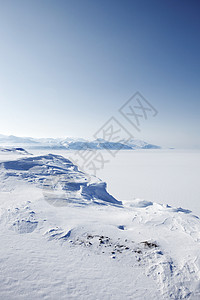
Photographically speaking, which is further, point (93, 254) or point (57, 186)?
point (57, 186)

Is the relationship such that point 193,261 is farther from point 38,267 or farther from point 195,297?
point 38,267

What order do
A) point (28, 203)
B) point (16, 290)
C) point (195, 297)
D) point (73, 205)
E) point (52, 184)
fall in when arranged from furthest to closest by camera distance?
point (52, 184) < point (73, 205) < point (28, 203) < point (195, 297) < point (16, 290)

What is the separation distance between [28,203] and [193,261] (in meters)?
5.55

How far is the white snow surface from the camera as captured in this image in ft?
9.48

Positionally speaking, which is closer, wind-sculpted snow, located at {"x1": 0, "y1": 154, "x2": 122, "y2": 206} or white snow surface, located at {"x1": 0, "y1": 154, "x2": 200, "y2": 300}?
white snow surface, located at {"x1": 0, "y1": 154, "x2": 200, "y2": 300}

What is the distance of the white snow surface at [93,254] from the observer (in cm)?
289

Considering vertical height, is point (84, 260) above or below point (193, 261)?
below

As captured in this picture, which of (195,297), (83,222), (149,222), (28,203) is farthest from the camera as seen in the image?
(28,203)

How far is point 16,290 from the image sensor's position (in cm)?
271

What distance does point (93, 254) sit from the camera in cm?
377

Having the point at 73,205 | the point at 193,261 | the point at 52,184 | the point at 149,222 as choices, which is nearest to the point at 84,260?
the point at 193,261

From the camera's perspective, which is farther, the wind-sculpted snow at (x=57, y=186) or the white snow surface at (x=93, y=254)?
the wind-sculpted snow at (x=57, y=186)

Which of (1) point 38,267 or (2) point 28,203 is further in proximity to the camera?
(2) point 28,203

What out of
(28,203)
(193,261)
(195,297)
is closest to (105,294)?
(195,297)
